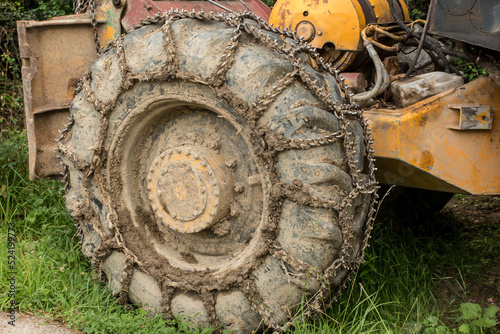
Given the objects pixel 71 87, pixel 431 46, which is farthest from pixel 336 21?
pixel 71 87

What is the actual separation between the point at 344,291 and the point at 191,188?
3.17 ft

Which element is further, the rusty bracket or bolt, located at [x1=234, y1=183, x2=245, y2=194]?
bolt, located at [x1=234, y1=183, x2=245, y2=194]

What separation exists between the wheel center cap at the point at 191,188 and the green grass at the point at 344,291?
0.51 meters

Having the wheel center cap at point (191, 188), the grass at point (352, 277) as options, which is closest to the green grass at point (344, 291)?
the grass at point (352, 277)

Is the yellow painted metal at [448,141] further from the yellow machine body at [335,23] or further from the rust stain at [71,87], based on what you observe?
the rust stain at [71,87]

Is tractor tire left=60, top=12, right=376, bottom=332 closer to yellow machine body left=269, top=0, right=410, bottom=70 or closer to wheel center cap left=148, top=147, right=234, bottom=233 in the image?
wheel center cap left=148, top=147, right=234, bottom=233

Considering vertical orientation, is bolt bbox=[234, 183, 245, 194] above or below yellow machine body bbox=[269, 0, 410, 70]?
below

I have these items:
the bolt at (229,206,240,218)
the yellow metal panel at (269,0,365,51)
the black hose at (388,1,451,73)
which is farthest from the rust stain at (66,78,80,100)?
the black hose at (388,1,451,73)

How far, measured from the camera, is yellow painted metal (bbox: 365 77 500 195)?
228 cm

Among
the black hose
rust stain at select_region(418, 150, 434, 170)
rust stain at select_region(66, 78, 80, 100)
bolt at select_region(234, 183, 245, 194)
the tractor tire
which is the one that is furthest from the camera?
rust stain at select_region(66, 78, 80, 100)

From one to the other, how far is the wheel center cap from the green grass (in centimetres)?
51

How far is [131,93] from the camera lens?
A: 2492 mm

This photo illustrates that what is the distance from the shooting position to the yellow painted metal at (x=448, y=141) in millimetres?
2281

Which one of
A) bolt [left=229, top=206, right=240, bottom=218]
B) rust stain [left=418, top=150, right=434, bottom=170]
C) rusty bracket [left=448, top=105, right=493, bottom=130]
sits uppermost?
rusty bracket [left=448, top=105, right=493, bottom=130]
